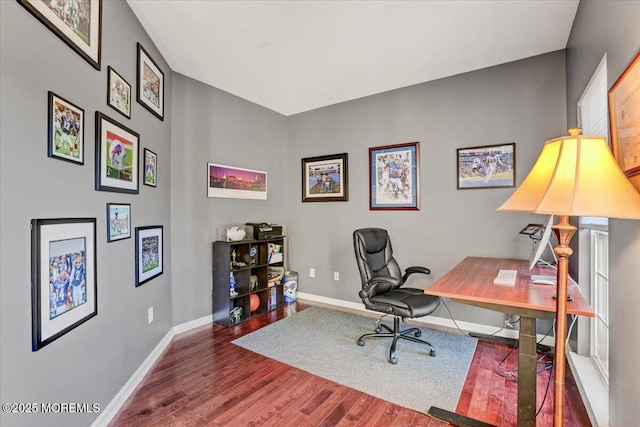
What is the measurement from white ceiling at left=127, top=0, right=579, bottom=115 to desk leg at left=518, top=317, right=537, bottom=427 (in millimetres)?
2077

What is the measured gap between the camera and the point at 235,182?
372cm

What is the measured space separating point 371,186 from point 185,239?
2.19 meters

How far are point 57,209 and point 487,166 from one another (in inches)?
130

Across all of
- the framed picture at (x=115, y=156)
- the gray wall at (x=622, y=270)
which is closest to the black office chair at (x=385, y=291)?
the gray wall at (x=622, y=270)

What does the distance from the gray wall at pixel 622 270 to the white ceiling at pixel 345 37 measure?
2.29 ft

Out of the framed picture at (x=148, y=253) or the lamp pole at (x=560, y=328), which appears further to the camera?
the framed picture at (x=148, y=253)

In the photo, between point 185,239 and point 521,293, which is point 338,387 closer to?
point 521,293

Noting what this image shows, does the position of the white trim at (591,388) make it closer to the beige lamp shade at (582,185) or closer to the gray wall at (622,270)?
the gray wall at (622,270)

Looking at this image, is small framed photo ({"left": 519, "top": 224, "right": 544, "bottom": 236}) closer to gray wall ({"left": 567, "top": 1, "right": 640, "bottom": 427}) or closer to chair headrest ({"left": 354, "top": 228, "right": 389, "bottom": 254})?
gray wall ({"left": 567, "top": 1, "right": 640, "bottom": 427})

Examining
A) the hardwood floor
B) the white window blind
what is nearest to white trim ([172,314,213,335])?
the hardwood floor

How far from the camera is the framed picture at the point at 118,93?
1864mm

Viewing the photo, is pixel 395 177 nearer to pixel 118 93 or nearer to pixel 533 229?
pixel 533 229

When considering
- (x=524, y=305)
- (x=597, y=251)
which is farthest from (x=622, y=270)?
(x=597, y=251)

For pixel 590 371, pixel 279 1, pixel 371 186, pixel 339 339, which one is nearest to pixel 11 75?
pixel 279 1
